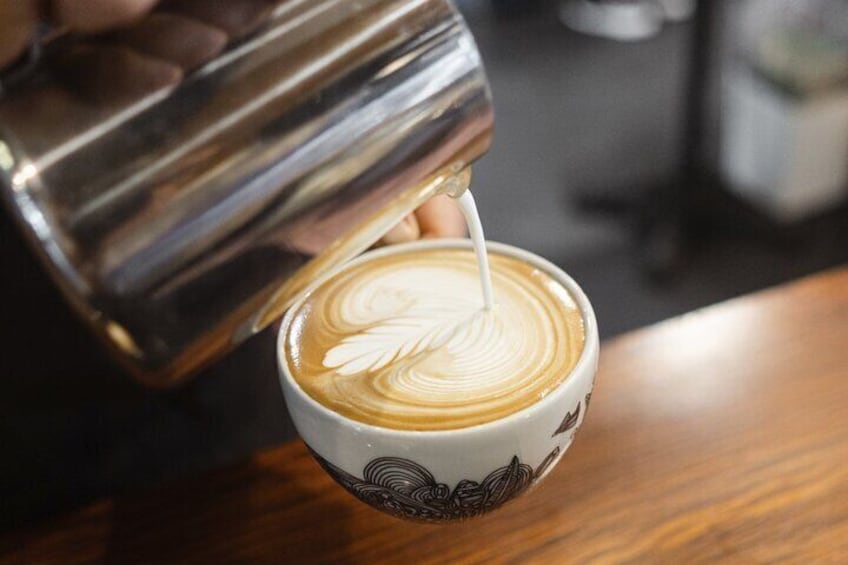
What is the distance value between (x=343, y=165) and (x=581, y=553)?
0.33m

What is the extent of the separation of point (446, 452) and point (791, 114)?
167 cm

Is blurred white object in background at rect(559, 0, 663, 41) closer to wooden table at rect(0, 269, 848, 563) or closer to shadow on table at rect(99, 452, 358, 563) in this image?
wooden table at rect(0, 269, 848, 563)

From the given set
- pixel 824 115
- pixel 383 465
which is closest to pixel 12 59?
pixel 383 465

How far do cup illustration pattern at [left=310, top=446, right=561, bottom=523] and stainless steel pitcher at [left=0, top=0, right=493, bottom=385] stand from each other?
0.44 feet

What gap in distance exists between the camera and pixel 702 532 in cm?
63

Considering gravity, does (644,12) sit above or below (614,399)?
below

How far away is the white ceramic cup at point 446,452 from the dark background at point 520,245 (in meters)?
0.23

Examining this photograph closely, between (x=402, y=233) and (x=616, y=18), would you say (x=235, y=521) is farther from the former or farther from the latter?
(x=616, y=18)

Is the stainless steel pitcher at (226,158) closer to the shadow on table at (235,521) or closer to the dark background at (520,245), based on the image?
the shadow on table at (235,521)

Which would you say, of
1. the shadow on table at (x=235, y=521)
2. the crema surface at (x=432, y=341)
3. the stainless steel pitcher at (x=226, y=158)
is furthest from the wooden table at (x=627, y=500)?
the stainless steel pitcher at (x=226, y=158)

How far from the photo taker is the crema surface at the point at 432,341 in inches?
22.7

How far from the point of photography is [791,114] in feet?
6.37

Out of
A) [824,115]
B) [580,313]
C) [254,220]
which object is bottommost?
[824,115]

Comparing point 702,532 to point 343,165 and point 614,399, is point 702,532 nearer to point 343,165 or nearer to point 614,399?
point 614,399
